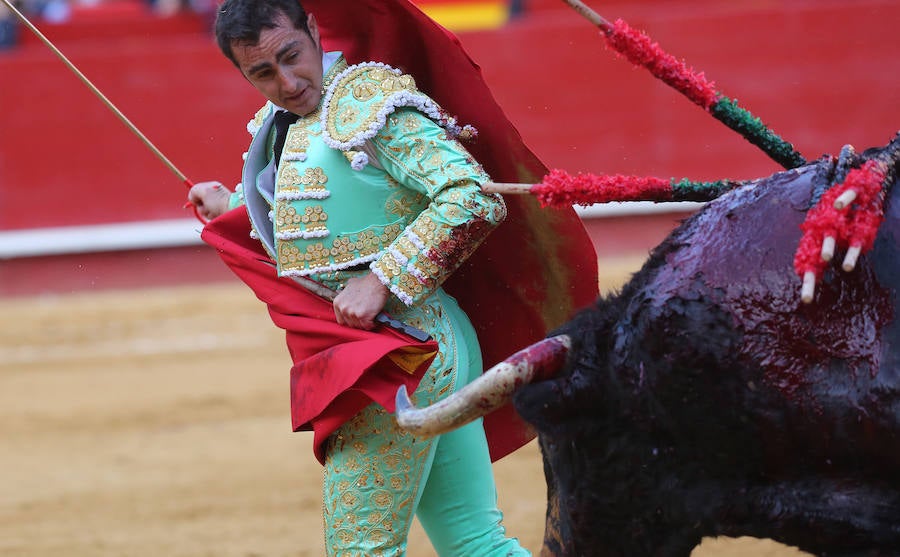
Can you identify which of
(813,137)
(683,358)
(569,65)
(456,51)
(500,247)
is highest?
(569,65)

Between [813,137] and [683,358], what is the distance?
7.47 m

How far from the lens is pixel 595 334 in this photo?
1912 millimetres

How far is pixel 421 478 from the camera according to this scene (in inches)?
89.1

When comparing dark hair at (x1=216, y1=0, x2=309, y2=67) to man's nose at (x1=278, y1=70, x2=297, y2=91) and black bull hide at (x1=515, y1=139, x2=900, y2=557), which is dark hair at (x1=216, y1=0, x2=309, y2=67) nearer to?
man's nose at (x1=278, y1=70, x2=297, y2=91)

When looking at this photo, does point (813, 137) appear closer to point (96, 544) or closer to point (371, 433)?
point (96, 544)

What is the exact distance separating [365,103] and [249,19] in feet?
0.75

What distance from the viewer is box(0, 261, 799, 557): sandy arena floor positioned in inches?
150

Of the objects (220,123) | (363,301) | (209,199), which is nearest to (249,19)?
(363,301)

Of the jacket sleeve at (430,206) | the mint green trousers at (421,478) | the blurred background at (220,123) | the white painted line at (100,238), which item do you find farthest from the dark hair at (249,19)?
the white painted line at (100,238)

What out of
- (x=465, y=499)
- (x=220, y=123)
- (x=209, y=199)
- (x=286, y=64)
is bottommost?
(x=465, y=499)

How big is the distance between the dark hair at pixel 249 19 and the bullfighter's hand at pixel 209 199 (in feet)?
1.70

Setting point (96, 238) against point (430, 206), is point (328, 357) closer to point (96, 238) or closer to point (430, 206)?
point (430, 206)

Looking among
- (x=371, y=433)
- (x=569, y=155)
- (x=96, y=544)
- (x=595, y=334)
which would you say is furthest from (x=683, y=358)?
(x=569, y=155)

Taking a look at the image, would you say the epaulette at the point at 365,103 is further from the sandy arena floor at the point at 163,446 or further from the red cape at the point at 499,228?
the sandy arena floor at the point at 163,446
